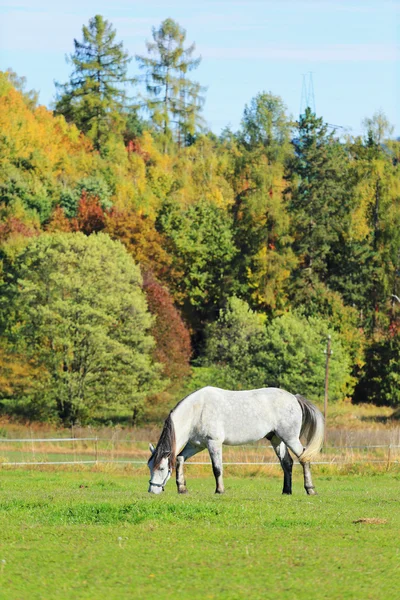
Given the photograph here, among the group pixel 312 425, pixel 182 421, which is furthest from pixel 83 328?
pixel 182 421

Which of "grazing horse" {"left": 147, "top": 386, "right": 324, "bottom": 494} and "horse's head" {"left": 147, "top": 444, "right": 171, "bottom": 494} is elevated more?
"grazing horse" {"left": 147, "top": 386, "right": 324, "bottom": 494}

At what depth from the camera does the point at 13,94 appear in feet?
343

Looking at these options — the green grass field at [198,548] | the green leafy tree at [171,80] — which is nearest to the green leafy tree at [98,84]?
the green leafy tree at [171,80]

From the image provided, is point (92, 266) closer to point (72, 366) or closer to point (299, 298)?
point (72, 366)

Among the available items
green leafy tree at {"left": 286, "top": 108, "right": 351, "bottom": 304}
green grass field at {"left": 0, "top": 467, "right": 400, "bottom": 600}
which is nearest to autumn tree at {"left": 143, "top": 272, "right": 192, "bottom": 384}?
green leafy tree at {"left": 286, "top": 108, "right": 351, "bottom": 304}

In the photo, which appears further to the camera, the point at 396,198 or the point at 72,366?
the point at 396,198

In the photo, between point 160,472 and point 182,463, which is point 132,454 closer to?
point 182,463

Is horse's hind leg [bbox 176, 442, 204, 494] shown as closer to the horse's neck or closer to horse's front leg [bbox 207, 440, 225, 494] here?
the horse's neck

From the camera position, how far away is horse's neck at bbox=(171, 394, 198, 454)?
757 inches

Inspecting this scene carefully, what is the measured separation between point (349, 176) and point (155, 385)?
28.5 metres

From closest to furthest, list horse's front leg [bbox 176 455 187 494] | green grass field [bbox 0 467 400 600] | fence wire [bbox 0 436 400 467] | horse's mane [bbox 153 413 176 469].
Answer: green grass field [bbox 0 467 400 600]
horse's mane [bbox 153 413 176 469]
horse's front leg [bbox 176 455 187 494]
fence wire [bbox 0 436 400 467]

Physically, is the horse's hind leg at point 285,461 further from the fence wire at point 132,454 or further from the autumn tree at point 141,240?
the autumn tree at point 141,240

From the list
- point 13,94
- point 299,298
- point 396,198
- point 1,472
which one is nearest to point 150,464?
point 1,472

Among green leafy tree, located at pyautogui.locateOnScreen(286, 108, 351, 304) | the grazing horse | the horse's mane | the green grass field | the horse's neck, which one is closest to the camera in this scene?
the green grass field
